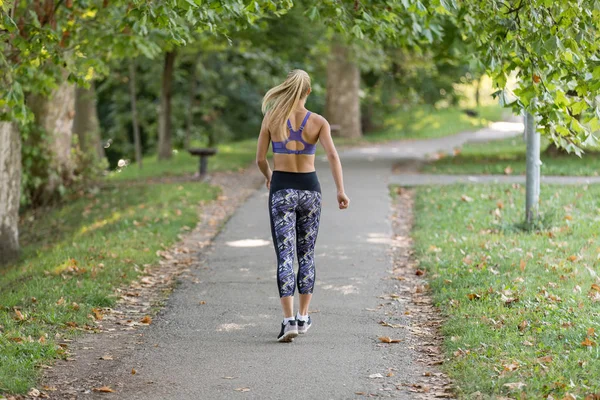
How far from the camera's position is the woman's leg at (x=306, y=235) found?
7.00 meters

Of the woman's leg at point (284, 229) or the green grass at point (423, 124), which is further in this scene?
the green grass at point (423, 124)

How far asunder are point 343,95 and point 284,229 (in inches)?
927

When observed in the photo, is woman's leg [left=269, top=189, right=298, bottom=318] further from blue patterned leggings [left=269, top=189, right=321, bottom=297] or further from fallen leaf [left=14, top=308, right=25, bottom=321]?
fallen leaf [left=14, top=308, right=25, bottom=321]

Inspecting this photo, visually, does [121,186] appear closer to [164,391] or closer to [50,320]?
[50,320]

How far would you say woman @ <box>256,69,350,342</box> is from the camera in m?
6.84

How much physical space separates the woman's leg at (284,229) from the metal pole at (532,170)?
16.4ft

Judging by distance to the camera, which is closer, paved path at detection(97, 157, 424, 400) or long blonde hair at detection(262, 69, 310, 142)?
paved path at detection(97, 157, 424, 400)

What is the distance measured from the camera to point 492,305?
7.67 m

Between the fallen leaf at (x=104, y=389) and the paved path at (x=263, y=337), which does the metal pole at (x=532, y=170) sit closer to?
the paved path at (x=263, y=337)

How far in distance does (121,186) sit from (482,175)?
24.4 ft

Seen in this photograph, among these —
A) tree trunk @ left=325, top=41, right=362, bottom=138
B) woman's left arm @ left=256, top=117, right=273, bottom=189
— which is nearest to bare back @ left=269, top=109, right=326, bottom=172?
woman's left arm @ left=256, top=117, right=273, bottom=189

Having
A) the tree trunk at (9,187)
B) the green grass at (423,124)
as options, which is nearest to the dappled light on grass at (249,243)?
the tree trunk at (9,187)

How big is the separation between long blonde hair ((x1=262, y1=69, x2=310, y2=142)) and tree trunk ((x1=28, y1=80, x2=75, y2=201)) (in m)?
10.7

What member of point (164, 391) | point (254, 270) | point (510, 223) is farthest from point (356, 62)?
point (164, 391)
